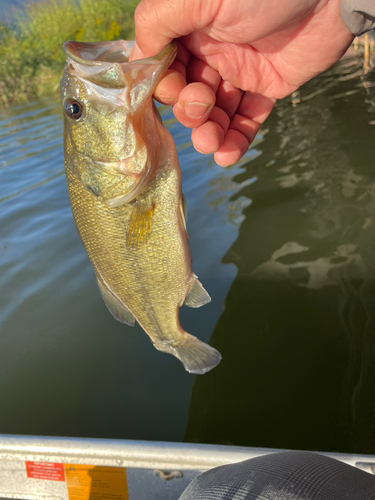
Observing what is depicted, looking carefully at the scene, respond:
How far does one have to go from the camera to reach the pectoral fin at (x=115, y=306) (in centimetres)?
186

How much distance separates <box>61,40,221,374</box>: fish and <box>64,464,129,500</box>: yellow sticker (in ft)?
3.67

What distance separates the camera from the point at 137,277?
175cm

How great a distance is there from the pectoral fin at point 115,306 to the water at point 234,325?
4.46 ft

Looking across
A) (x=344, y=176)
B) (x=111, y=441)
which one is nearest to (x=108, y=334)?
(x=111, y=441)

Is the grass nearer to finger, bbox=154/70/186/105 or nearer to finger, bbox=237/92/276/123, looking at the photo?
finger, bbox=237/92/276/123

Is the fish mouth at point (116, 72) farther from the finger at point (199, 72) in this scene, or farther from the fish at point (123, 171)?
the finger at point (199, 72)

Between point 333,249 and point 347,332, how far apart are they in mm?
1213

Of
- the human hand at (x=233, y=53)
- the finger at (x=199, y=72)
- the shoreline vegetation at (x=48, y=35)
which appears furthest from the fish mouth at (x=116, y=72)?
the shoreline vegetation at (x=48, y=35)

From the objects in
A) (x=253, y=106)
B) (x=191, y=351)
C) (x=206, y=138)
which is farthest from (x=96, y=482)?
(x=253, y=106)

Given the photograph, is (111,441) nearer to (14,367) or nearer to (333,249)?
(14,367)

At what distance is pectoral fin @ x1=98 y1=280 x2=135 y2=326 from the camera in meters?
1.86

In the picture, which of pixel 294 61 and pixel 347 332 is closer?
pixel 294 61

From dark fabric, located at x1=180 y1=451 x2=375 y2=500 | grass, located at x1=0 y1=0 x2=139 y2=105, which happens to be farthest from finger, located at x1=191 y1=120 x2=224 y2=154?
grass, located at x1=0 y1=0 x2=139 y2=105

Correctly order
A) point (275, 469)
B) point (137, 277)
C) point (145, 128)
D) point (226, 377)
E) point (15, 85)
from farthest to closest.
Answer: point (15, 85) < point (226, 377) < point (137, 277) < point (145, 128) < point (275, 469)
